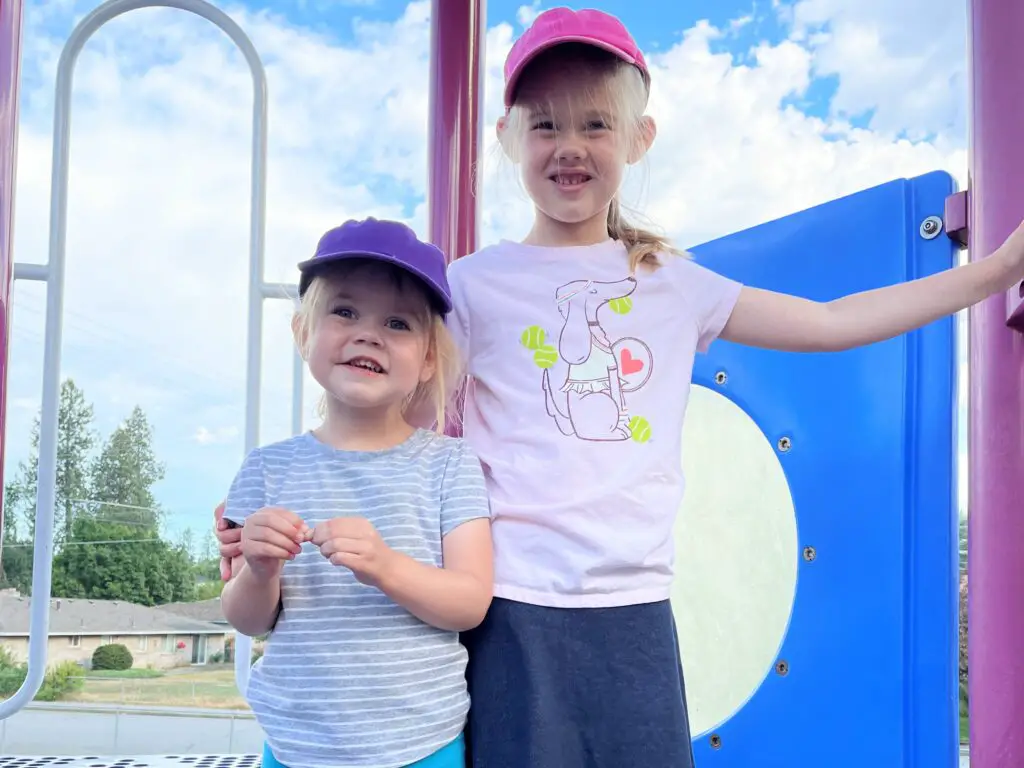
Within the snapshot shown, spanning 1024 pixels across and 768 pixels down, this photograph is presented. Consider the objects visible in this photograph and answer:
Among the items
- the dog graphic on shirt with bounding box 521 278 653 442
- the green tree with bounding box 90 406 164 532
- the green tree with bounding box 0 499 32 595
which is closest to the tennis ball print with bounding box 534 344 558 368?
the dog graphic on shirt with bounding box 521 278 653 442

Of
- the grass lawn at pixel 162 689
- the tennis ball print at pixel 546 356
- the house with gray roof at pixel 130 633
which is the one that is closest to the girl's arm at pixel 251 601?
the tennis ball print at pixel 546 356

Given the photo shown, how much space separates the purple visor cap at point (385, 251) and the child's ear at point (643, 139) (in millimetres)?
256

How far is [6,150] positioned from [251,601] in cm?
107

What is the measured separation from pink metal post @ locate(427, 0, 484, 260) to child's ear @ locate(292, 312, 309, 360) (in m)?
0.92

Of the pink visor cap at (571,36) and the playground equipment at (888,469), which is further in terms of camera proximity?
the playground equipment at (888,469)

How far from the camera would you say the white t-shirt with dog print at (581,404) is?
0.90 m

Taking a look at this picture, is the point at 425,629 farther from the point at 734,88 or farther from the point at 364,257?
the point at 734,88

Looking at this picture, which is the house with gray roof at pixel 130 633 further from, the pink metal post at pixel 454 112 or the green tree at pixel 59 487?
the pink metal post at pixel 454 112

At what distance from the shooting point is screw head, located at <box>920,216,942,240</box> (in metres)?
1.35

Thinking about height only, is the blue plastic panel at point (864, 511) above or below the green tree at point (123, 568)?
above

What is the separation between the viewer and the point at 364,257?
3.04ft

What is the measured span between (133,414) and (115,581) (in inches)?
28.9

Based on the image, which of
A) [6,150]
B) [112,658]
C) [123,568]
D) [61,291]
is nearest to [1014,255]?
[6,150]

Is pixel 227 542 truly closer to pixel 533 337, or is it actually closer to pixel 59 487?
pixel 533 337
